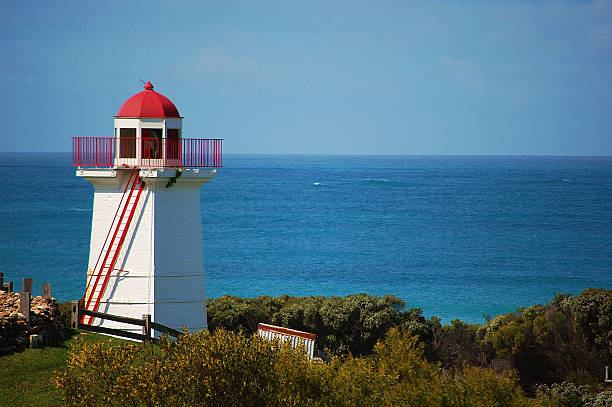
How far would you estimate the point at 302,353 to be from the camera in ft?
39.2

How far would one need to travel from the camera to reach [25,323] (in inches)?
579

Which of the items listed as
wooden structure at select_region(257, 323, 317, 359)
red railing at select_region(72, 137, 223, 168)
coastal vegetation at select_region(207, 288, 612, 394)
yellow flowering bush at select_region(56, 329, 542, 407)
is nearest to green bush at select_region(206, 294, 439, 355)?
coastal vegetation at select_region(207, 288, 612, 394)

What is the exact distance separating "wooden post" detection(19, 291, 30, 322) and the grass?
70 cm

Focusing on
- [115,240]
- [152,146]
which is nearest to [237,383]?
[115,240]

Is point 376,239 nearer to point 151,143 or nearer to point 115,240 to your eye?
point 151,143

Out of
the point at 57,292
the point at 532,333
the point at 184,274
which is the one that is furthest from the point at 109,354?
the point at 57,292

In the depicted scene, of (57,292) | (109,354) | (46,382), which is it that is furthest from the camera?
(57,292)

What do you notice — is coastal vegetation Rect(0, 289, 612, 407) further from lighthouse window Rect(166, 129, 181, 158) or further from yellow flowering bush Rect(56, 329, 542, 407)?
lighthouse window Rect(166, 129, 181, 158)

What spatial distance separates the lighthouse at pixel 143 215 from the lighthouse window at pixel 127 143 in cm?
2

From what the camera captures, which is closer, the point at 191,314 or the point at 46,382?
the point at 46,382

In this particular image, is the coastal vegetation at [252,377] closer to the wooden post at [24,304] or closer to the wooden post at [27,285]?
the wooden post at [24,304]

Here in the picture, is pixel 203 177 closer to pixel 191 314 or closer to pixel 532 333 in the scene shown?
pixel 191 314

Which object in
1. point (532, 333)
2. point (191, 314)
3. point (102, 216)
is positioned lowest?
point (532, 333)

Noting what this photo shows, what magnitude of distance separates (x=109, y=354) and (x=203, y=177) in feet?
24.2
